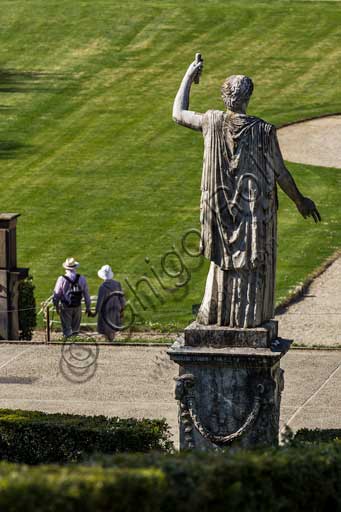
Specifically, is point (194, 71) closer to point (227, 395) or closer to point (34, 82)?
point (227, 395)

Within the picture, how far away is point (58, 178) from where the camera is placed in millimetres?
32906

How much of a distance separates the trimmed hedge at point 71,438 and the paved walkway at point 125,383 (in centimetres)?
194

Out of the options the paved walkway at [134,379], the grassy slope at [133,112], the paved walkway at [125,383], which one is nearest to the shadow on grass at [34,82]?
the grassy slope at [133,112]

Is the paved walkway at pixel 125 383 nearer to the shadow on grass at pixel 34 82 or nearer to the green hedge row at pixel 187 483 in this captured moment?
the green hedge row at pixel 187 483

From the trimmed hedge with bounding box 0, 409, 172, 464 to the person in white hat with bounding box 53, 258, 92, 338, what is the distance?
7187 millimetres

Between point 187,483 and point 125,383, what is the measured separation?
9.42 metres

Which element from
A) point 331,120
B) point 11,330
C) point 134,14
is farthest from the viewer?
point 134,14

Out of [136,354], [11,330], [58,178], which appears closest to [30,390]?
[136,354]

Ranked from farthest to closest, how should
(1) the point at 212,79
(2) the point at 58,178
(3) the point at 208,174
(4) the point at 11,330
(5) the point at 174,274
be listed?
(1) the point at 212,79
(2) the point at 58,178
(5) the point at 174,274
(4) the point at 11,330
(3) the point at 208,174

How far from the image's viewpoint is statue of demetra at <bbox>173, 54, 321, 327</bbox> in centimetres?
1398

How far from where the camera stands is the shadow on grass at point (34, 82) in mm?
38594

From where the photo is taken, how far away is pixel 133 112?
36.8 m

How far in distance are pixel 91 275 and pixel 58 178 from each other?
18.9 feet

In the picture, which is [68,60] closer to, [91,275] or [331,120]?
[331,120]
